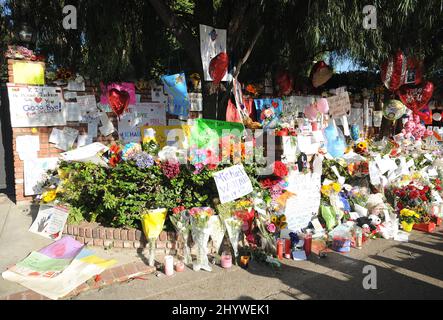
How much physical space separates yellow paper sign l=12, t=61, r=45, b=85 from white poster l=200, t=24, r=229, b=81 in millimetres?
2811

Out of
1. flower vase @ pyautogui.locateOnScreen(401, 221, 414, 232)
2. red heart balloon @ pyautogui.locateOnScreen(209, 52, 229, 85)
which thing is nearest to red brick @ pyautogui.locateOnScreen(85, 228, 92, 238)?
red heart balloon @ pyautogui.locateOnScreen(209, 52, 229, 85)

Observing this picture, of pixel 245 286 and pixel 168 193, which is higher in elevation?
pixel 168 193

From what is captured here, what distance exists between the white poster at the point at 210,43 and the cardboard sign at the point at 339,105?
3.65 meters

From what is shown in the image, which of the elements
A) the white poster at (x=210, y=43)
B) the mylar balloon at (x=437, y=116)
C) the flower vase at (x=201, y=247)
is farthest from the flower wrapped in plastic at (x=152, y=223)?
the mylar balloon at (x=437, y=116)

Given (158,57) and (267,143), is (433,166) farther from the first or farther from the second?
(158,57)

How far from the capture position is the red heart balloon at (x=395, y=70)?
7.32m

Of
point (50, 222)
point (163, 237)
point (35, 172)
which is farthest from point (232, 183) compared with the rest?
point (35, 172)

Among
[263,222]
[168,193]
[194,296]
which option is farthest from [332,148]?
[194,296]

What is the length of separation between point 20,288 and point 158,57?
19.1 feet

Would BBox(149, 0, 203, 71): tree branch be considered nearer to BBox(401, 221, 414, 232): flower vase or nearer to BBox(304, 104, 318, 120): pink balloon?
BBox(304, 104, 318, 120): pink balloon

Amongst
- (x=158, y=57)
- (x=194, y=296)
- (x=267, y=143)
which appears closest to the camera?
(x=194, y=296)

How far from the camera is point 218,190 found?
4.31 m

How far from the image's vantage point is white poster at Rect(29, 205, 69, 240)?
4.74m
